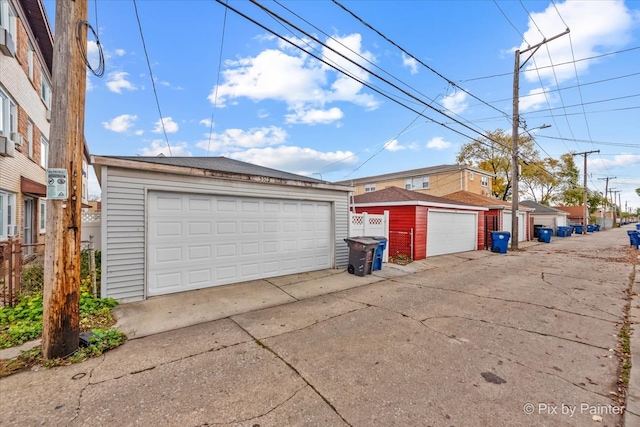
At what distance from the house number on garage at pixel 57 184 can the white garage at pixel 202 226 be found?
2138 millimetres

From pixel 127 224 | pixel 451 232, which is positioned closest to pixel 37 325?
pixel 127 224

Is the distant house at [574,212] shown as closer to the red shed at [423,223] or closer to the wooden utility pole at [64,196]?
the red shed at [423,223]

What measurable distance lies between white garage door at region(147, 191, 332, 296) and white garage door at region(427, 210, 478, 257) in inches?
229

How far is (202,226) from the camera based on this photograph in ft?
20.4

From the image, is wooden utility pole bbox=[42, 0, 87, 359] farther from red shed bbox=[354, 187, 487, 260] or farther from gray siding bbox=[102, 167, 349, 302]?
red shed bbox=[354, 187, 487, 260]

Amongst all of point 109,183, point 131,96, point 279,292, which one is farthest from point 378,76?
point 131,96

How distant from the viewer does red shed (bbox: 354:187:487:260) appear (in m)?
11.1

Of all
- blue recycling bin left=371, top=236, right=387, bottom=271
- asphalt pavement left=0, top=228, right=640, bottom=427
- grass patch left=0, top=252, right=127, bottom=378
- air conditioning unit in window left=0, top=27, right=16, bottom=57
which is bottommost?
asphalt pavement left=0, top=228, right=640, bottom=427

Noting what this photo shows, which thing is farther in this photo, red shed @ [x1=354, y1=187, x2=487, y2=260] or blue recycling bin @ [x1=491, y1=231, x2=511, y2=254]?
blue recycling bin @ [x1=491, y1=231, x2=511, y2=254]

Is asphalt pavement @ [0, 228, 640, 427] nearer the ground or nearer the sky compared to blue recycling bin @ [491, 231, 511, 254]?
nearer the ground

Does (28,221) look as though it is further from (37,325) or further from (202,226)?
(37,325)

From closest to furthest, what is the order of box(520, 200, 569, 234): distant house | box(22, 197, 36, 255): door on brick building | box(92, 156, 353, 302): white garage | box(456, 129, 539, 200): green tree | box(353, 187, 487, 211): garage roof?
box(92, 156, 353, 302): white garage, box(22, 197, 36, 255): door on brick building, box(353, 187, 487, 211): garage roof, box(520, 200, 569, 234): distant house, box(456, 129, 539, 200): green tree

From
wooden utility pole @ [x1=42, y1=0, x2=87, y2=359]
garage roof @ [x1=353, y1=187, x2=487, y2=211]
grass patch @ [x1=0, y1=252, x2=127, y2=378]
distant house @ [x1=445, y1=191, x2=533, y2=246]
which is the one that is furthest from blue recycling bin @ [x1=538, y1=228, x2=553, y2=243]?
wooden utility pole @ [x1=42, y1=0, x2=87, y2=359]

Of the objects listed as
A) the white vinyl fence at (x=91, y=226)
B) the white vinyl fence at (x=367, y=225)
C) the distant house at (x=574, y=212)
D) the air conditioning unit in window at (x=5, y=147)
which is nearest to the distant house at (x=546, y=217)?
the distant house at (x=574, y=212)
